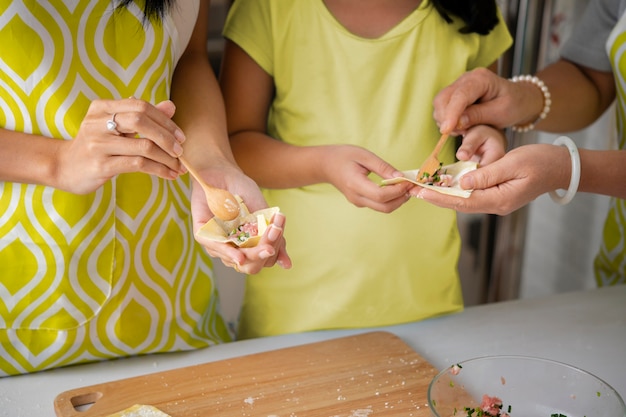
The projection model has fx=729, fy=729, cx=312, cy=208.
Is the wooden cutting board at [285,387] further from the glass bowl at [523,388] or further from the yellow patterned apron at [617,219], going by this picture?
the yellow patterned apron at [617,219]

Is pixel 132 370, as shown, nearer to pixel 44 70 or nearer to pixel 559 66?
pixel 44 70

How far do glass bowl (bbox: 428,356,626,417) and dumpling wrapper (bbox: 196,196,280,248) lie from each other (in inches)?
11.9

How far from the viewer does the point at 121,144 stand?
909 millimetres

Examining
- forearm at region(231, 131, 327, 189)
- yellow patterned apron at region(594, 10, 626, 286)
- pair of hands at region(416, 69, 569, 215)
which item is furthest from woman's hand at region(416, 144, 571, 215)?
yellow patterned apron at region(594, 10, 626, 286)

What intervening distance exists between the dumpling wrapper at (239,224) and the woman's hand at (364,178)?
6.7 inches

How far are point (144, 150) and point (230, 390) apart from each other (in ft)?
1.20

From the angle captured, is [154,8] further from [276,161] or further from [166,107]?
[276,161]

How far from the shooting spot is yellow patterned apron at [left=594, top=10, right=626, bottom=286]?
4.31ft

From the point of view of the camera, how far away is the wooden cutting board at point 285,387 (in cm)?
99

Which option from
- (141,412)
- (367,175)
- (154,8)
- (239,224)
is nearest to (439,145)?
(367,175)

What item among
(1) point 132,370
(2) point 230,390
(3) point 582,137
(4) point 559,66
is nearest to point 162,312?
(1) point 132,370

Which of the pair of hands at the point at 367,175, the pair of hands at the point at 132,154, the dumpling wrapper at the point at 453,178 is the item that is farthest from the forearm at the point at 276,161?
the pair of hands at the point at 132,154

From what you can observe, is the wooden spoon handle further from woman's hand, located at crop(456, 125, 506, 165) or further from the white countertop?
the white countertop

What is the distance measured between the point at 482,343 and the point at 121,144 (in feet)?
2.23
